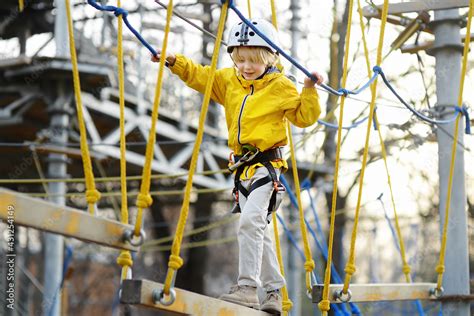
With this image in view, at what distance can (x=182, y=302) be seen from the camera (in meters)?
2.99

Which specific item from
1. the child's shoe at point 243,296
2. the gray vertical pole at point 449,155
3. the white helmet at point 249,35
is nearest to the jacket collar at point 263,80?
the white helmet at point 249,35

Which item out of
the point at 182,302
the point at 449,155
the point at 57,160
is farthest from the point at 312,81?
the point at 57,160

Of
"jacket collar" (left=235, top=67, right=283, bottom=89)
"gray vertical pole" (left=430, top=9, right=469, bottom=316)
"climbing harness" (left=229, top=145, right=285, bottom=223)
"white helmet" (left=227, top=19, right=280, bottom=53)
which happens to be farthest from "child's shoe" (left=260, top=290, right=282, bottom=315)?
"gray vertical pole" (left=430, top=9, right=469, bottom=316)

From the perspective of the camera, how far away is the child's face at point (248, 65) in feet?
12.1

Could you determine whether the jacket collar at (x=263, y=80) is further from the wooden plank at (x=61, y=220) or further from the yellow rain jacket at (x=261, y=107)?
the wooden plank at (x=61, y=220)

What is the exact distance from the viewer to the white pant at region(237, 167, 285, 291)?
360 centimetres

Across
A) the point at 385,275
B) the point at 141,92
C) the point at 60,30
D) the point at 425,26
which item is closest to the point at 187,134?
the point at 141,92

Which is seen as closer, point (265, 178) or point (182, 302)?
point (182, 302)

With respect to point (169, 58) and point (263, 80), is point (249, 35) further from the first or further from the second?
point (169, 58)

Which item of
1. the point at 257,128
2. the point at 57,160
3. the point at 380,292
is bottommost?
the point at 380,292

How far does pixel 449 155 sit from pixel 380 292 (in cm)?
143

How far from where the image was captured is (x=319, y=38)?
12461mm

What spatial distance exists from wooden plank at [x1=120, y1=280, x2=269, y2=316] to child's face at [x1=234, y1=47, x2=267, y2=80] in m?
0.99

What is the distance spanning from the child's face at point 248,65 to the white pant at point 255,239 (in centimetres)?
40
